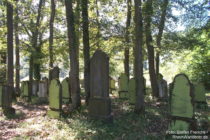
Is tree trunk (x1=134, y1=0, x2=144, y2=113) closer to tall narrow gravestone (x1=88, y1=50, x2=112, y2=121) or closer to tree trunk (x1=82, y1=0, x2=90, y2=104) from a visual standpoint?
tall narrow gravestone (x1=88, y1=50, x2=112, y2=121)

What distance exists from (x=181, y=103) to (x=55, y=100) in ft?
14.6

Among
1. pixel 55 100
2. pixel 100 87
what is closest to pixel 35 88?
pixel 55 100

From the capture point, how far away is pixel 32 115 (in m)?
8.74

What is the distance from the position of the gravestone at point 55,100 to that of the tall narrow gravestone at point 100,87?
1263 millimetres

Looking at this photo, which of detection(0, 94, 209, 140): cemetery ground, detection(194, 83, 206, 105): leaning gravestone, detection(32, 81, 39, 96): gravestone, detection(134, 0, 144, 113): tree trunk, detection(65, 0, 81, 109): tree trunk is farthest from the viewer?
detection(32, 81, 39, 96): gravestone

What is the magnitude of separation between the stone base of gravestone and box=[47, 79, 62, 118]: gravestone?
1259 mm

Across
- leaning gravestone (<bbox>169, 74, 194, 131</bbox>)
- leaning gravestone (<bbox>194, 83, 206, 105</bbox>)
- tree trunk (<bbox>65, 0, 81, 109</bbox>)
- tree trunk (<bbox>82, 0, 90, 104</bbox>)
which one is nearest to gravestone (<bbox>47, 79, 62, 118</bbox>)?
tree trunk (<bbox>65, 0, 81, 109</bbox>)

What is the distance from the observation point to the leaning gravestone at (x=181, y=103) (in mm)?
5250

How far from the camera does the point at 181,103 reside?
210 inches

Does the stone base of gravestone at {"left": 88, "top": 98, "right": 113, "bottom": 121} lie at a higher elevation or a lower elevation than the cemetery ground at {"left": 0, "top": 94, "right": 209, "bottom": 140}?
higher

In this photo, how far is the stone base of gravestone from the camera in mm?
7051

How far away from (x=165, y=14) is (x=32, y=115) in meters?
7.29

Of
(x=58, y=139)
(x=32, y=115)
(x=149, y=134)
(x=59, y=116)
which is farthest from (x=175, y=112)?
(x=32, y=115)

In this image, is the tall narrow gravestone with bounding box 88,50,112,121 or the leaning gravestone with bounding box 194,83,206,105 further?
the leaning gravestone with bounding box 194,83,206,105
